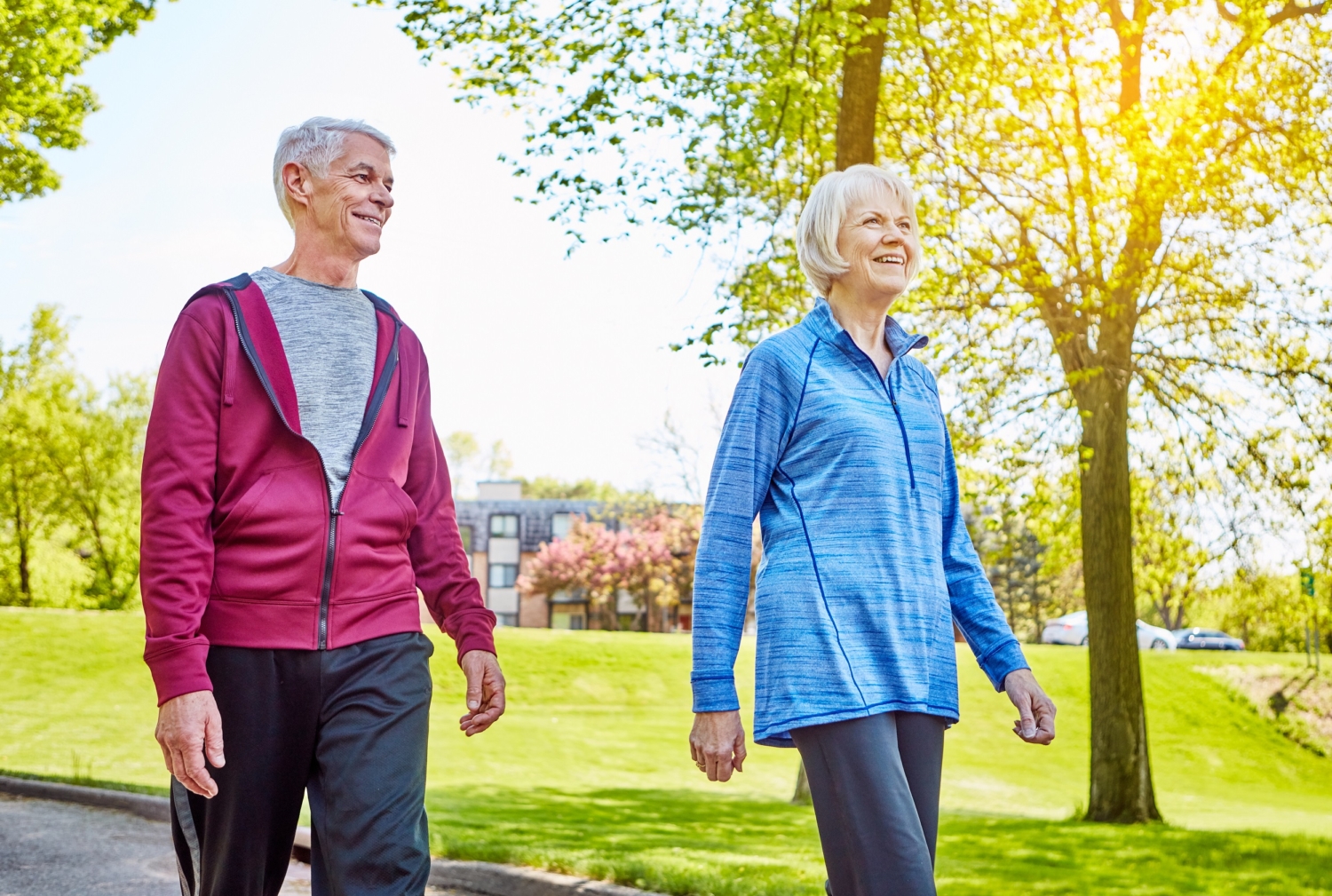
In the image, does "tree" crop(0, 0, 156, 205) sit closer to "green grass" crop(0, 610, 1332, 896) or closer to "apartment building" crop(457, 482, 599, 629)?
"green grass" crop(0, 610, 1332, 896)

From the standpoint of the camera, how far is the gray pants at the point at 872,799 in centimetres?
269

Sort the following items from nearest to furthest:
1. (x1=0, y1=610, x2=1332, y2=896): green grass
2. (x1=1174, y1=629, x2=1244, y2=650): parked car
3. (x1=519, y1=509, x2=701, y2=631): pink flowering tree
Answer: (x1=0, y1=610, x2=1332, y2=896): green grass
(x1=1174, y1=629, x2=1244, y2=650): parked car
(x1=519, y1=509, x2=701, y2=631): pink flowering tree

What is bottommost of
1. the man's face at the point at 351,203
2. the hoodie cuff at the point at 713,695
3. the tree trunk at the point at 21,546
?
the hoodie cuff at the point at 713,695

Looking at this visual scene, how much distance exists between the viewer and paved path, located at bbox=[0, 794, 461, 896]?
7066 mm

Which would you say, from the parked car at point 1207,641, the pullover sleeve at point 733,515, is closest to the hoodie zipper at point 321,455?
the pullover sleeve at point 733,515

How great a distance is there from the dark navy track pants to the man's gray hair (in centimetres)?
116

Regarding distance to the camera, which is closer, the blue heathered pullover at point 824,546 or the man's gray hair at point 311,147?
the blue heathered pullover at point 824,546

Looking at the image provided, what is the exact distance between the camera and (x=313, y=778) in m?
2.95

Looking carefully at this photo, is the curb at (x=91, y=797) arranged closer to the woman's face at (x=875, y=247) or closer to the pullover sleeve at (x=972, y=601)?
the pullover sleeve at (x=972, y=601)

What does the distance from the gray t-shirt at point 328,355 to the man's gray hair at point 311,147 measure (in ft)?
0.80

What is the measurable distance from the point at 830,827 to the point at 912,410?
3.27 feet

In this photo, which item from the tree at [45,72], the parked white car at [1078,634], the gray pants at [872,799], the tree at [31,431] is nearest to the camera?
the gray pants at [872,799]

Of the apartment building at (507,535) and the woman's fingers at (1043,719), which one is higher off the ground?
the apartment building at (507,535)

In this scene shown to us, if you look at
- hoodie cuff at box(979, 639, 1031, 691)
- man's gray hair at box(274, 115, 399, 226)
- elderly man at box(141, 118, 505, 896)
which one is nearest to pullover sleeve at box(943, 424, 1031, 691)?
hoodie cuff at box(979, 639, 1031, 691)
